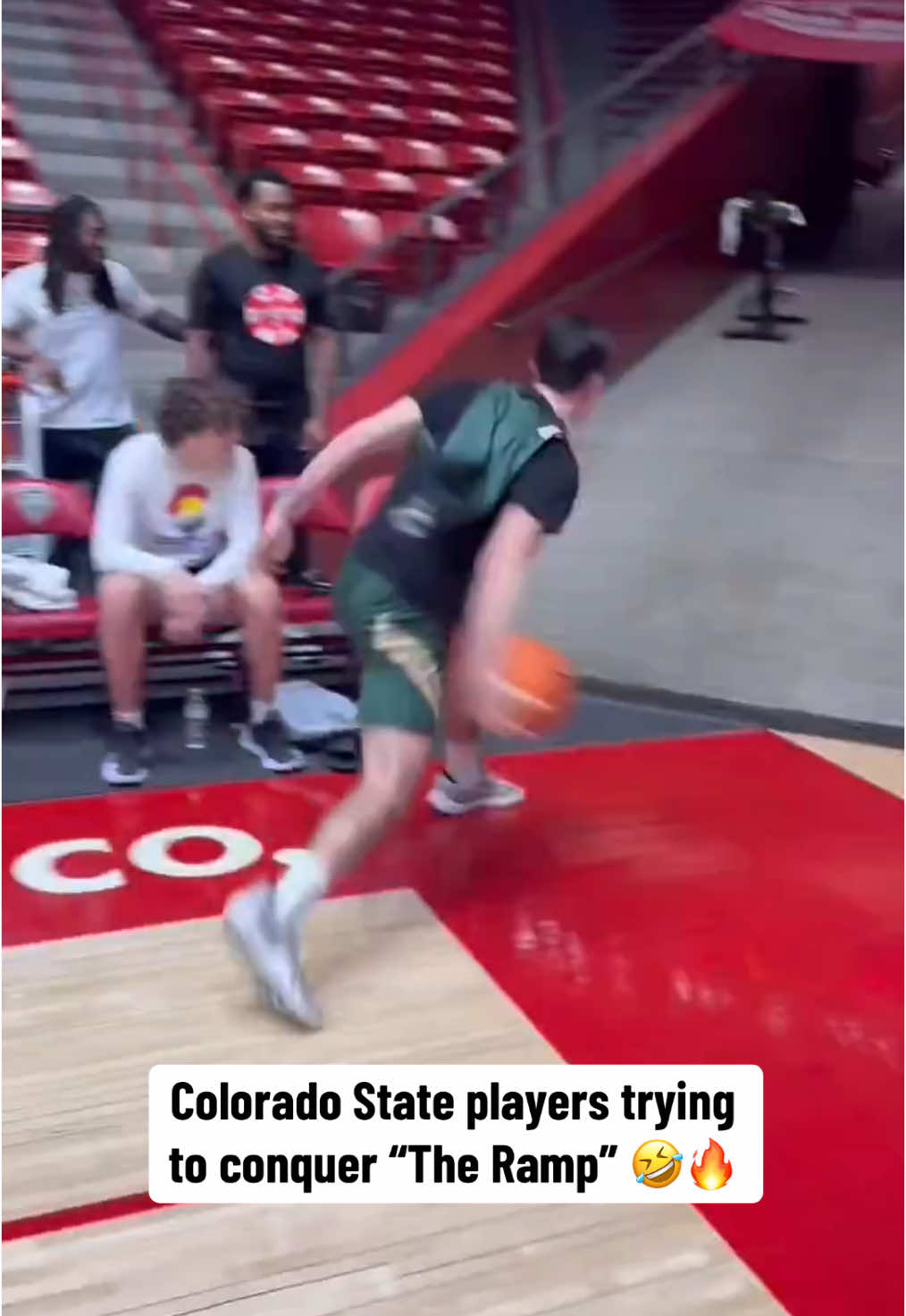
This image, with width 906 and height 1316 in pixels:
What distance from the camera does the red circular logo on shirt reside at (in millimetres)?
3707

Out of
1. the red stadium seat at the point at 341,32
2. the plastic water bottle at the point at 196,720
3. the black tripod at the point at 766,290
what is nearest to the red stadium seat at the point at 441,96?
the red stadium seat at the point at 341,32

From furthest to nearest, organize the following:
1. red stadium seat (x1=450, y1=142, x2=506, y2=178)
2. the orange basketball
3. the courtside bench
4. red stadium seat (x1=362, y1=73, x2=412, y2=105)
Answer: red stadium seat (x1=362, y1=73, x2=412, y2=105)
red stadium seat (x1=450, y1=142, x2=506, y2=178)
the courtside bench
the orange basketball

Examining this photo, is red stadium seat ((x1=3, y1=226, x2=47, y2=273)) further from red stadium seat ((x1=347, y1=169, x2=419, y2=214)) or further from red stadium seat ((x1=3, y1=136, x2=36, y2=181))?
red stadium seat ((x1=347, y1=169, x2=419, y2=214))

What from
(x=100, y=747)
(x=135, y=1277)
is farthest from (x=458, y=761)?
(x=135, y=1277)

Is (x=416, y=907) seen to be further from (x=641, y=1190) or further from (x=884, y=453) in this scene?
(x=884, y=453)

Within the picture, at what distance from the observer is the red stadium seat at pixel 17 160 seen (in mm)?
4945

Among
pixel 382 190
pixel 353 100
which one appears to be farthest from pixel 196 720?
pixel 353 100

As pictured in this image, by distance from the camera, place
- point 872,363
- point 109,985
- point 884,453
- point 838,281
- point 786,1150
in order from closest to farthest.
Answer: point 786,1150 < point 109,985 < point 884,453 < point 872,363 < point 838,281

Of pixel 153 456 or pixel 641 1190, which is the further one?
pixel 153 456

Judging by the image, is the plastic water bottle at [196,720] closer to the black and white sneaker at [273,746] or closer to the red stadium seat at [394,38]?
the black and white sneaker at [273,746]

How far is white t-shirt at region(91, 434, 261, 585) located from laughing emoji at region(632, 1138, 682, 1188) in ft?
6.12

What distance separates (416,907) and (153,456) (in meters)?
1.28

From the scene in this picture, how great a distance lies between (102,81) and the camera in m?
5.54

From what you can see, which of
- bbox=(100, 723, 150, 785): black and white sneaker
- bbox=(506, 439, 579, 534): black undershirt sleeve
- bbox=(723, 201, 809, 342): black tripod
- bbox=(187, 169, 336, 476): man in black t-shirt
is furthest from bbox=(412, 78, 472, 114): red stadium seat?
bbox=(506, 439, 579, 534): black undershirt sleeve
